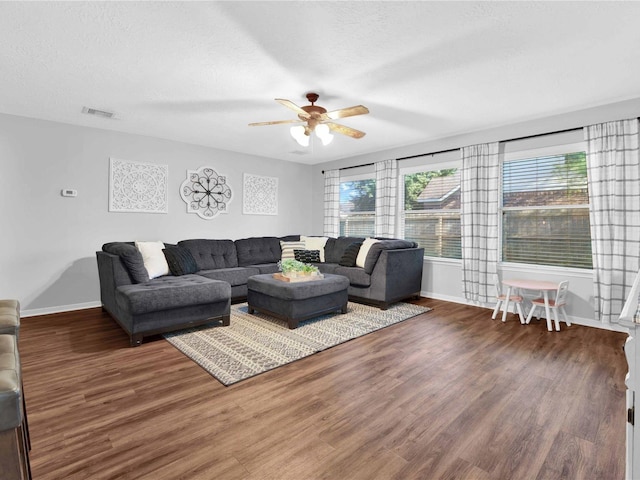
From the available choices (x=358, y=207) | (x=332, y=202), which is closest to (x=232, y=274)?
(x=332, y=202)

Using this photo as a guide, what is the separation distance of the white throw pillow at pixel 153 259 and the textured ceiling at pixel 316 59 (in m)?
1.61

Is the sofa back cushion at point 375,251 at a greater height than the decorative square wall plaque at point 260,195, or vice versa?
the decorative square wall plaque at point 260,195

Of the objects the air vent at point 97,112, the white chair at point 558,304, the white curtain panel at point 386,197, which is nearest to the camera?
the white chair at point 558,304

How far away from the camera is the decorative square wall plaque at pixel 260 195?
6.10 m

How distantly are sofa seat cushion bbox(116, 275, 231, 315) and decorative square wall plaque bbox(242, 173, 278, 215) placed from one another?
104 inches

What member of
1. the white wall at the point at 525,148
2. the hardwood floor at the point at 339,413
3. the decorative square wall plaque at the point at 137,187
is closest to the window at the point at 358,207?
the white wall at the point at 525,148

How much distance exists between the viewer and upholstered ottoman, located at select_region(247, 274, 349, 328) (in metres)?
3.59

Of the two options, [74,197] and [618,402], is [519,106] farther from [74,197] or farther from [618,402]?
[74,197]

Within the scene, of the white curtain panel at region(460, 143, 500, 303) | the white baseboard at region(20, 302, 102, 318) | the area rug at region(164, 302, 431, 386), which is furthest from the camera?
the white curtain panel at region(460, 143, 500, 303)

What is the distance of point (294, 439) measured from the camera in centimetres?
177

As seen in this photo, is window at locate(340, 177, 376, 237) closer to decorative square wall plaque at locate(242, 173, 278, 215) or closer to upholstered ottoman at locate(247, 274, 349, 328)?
decorative square wall plaque at locate(242, 173, 278, 215)

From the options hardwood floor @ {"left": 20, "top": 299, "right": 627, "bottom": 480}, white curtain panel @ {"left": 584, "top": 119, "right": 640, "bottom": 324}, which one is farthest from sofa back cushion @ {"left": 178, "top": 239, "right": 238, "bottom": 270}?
white curtain panel @ {"left": 584, "top": 119, "right": 640, "bottom": 324}

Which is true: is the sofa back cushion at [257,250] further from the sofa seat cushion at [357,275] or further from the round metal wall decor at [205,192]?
the sofa seat cushion at [357,275]

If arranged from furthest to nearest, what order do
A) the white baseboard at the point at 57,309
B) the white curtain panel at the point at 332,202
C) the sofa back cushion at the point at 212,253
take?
the white curtain panel at the point at 332,202
the sofa back cushion at the point at 212,253
the white baseboard at the point at 57,309
